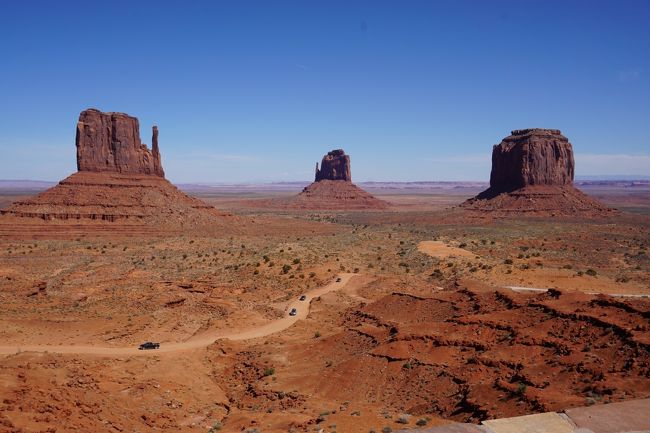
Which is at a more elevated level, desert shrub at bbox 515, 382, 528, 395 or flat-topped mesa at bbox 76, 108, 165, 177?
flat-topped mesa at bbox 76, 108, 165, 177

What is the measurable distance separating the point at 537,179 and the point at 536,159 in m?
5.22

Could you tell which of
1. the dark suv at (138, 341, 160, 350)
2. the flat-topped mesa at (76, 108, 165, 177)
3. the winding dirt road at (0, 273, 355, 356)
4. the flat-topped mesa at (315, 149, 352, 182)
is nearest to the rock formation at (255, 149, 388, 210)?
the flat-topped mesa at (315, 149, 352, 182)

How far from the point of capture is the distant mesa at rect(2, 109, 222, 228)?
7581 cm

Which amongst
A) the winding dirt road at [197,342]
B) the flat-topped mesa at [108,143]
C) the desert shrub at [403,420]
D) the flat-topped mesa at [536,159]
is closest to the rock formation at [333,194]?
the flat-topped mesa at [536,159]

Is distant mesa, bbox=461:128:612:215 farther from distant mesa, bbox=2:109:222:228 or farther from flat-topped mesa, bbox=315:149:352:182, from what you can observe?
distant mesa, bbox=2:109:222:228

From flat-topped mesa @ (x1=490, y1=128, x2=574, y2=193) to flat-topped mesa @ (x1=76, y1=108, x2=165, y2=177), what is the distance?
3528 inches

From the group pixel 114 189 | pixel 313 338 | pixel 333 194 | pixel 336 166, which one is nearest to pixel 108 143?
pixel 114 189

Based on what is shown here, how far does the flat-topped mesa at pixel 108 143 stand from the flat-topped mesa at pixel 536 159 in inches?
3528

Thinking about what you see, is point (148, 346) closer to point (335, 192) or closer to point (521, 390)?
point (521, 390)

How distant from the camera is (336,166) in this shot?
179 m

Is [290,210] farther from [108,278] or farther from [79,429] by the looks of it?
[79,429]

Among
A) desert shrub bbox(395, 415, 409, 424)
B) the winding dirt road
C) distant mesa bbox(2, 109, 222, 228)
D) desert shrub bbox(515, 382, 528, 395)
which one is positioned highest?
distant mesa bbox(2, 109, 222, 228)

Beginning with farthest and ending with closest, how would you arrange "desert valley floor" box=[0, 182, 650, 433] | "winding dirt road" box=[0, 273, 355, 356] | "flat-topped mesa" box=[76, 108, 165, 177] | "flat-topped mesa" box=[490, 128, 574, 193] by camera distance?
1. "flat-topped mesa" box=[490, 128, 574, 193]
2. "flat-topped mesa" box=[76, 108, 165, 177]
3. "winding dirt road" box=[0, 273, 355, 356]
4. "desert valley floor" box=[0, 182, 650, 433]

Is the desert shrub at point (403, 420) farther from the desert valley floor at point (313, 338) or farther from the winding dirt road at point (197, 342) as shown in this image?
the winding dirt road at point (197, 342)
